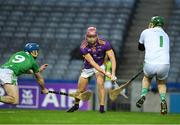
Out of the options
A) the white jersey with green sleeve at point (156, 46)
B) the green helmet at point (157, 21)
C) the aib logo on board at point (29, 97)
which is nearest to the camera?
the white jersey with green sleeve at point (156, 46)

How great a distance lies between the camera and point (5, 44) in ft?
83.1

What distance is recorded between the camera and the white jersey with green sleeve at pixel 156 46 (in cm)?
1326

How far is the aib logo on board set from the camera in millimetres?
19484

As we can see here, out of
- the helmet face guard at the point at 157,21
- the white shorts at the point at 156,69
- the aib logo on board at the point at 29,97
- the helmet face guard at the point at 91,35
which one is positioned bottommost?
the aib logo on board at the point at 29,97

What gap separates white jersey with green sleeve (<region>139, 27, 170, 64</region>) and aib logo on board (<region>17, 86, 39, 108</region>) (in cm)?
666

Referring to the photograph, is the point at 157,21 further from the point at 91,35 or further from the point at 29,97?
the point at 29,97

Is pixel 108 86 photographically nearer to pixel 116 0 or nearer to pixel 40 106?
pixel 40 106

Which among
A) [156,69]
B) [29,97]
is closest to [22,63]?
[156,69]

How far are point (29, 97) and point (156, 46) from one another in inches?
273

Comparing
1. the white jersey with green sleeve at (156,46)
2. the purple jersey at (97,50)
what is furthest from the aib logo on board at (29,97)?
the white jersey with green sleeve at (156,46)

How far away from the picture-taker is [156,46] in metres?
13.3

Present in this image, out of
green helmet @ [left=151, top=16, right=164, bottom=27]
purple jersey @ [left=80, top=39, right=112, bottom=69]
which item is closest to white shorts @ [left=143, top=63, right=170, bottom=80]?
green helmet @ [left=151, top=16, right=164, bottom=27]

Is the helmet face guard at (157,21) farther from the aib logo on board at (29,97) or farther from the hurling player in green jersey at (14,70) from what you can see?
the aib logo on board at (29,97)

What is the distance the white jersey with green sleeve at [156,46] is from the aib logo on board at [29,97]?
21.9 feet
